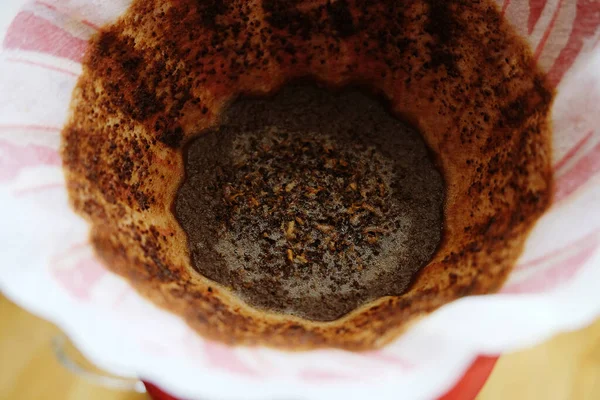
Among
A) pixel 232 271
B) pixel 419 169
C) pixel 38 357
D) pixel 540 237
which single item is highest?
pixel 540 237

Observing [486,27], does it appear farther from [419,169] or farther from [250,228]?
[250,228]

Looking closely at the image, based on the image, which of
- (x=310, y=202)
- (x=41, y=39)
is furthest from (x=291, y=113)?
(x=41, y=39)

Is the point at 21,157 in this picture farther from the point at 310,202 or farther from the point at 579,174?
the point at 579,174

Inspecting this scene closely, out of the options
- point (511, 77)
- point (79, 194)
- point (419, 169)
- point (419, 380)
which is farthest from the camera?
point (419, 169)

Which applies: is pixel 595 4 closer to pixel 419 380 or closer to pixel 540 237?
pixel 540 237

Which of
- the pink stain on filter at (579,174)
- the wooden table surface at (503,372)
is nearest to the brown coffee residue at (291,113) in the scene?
the pink stain on filter at (579,174)

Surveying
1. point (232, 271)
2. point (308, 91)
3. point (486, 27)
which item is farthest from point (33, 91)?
point (486, 27)

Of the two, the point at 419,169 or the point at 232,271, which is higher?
the point at 419,169

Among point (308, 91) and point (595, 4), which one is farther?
point (308, 91)

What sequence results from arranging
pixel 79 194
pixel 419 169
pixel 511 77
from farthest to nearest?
pixel 419 169 → pixel 511 77 → pixel 79 194

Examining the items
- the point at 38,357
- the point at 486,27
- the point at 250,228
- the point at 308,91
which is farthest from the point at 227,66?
the point at 38,357
